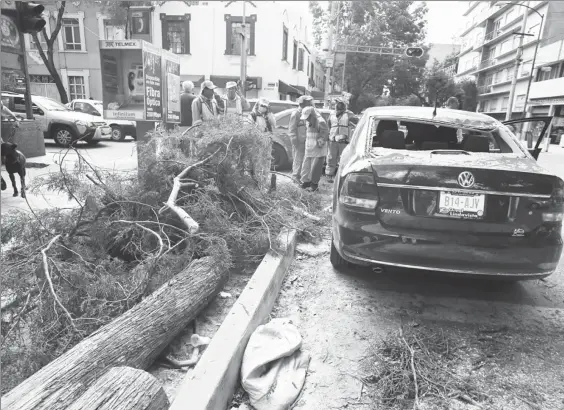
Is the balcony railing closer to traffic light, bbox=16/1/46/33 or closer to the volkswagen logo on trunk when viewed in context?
traffic light, bbox=16/1/46/33

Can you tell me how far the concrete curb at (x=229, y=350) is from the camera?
2.03m

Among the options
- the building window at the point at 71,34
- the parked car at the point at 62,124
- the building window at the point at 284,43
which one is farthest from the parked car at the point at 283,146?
the building window at the point at 71,34

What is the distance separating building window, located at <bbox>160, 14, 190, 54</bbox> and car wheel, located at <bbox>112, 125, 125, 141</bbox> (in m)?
9.73

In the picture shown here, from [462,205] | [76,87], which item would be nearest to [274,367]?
[462,205]

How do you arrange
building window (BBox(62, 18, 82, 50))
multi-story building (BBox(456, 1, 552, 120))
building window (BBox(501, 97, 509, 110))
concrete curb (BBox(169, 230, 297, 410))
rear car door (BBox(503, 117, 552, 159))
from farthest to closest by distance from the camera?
building window (BBox(501, 97, 509, 110)) → multi-story building (BBox(456, 1, 552, 120)) → building window (BBox(62, 18, 82, 50)) → rear car door (BBox(503, 117, 552, 159)) → concrete curb (BBox(169, 230, 297, 410))

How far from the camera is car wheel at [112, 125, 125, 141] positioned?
15422 mm

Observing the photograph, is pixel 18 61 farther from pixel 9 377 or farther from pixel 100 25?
pixel 100 25

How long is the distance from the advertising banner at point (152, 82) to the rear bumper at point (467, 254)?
459cm

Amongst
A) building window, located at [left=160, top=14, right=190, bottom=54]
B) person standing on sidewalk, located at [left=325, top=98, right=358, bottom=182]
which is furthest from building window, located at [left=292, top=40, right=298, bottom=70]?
person standing on sidewalk, located at [left=325, top=98, right=358, bottom=182]

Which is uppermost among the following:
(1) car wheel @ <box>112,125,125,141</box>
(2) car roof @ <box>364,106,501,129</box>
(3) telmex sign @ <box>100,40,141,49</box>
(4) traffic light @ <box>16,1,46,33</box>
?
(4) traffic light @ <box>16,1,46,33</box>

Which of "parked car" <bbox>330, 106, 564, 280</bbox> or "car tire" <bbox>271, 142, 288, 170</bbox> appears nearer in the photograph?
"parked car" <bbox>330, 106, 564, 280</bbox>

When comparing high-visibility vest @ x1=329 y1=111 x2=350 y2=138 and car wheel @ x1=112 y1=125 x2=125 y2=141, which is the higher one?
high-visibility vest @ x1=329 y1=111 x2=350 y2=138

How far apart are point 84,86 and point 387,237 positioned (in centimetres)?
2755

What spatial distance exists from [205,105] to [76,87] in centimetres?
2279
